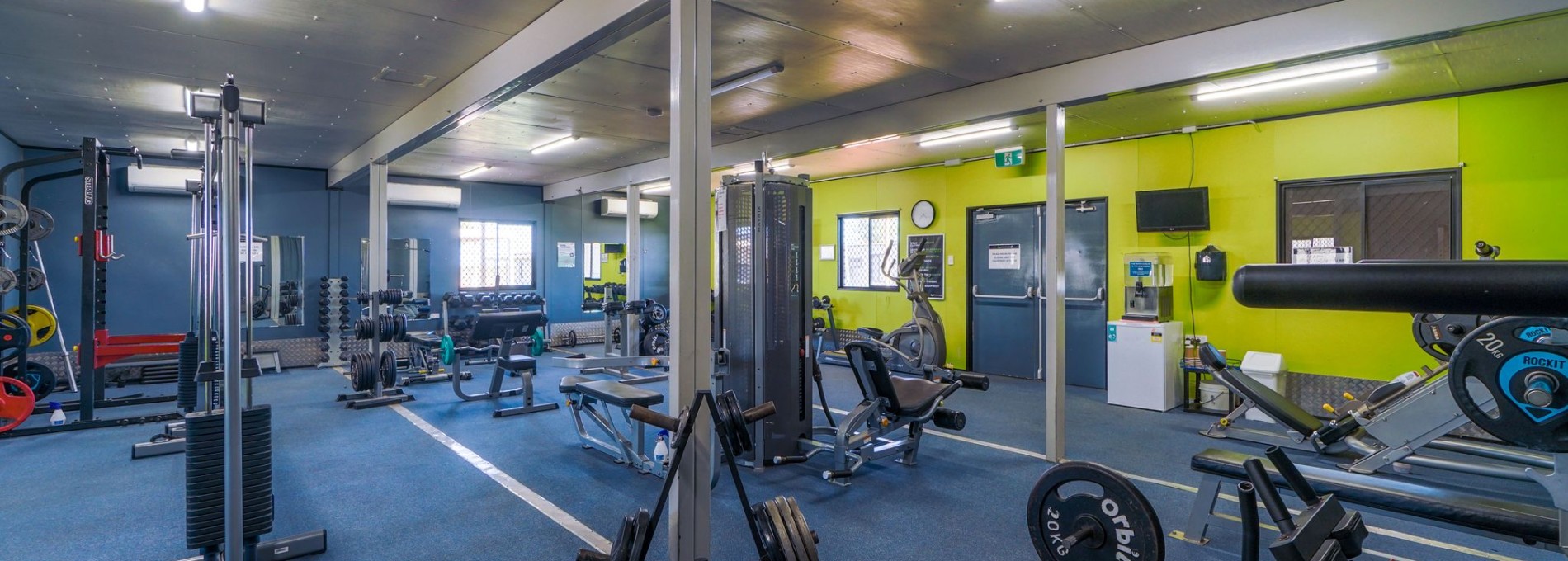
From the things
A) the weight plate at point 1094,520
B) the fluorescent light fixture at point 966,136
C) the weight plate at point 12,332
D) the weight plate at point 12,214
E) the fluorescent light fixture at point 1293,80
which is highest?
the fluorescent light fixture at point 966,136

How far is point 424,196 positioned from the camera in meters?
9.07

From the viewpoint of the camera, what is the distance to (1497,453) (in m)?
3.96

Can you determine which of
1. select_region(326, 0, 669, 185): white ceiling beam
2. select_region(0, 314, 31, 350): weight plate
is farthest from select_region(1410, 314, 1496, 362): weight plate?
select_region(0, 314, 31, 350): weight plate

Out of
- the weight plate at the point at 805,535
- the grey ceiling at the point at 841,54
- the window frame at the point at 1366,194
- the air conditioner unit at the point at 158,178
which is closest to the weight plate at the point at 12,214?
the air conditioner unit at the point at 158,178

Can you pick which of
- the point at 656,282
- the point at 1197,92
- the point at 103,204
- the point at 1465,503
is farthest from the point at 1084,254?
the point at 103,204

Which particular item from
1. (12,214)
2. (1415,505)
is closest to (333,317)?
(12,214)

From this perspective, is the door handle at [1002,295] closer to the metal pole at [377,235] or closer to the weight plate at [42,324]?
the metal pole at [377,235]

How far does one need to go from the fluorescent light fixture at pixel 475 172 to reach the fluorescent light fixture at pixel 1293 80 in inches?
301

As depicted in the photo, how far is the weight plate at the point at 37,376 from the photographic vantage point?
5480mm

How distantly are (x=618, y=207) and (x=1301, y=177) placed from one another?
342 inches

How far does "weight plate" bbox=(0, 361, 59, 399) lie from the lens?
5.48 meters

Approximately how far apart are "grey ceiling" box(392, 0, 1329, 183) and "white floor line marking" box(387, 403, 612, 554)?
255 cm

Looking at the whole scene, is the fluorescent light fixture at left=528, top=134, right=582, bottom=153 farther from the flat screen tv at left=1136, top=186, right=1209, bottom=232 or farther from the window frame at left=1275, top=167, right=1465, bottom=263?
the window frame at left=1275, top=167, right=1465, bottom=263

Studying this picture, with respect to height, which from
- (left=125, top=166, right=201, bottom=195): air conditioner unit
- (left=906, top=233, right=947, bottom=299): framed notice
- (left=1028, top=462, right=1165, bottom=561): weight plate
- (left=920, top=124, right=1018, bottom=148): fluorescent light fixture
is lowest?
(left=1028, top=462, right=1165, bottom=561): weight plate
